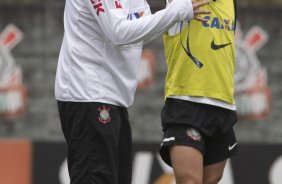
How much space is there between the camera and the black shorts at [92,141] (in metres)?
4.27

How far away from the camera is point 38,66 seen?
1091 centimetres

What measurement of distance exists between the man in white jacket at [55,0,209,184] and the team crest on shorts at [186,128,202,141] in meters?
0.49

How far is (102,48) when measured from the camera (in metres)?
4.33

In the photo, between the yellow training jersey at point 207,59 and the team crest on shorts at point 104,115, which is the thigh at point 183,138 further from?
the team crest on shorts at point 104,115

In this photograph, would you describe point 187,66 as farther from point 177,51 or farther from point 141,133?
point 141,133

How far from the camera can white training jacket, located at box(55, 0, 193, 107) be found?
4.21 m

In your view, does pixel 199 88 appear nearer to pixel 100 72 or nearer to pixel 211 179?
pixel 211 179

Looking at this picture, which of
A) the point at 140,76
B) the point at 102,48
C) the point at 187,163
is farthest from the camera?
the point at 140,76

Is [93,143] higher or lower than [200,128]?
higher

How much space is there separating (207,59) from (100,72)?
0.69 meters

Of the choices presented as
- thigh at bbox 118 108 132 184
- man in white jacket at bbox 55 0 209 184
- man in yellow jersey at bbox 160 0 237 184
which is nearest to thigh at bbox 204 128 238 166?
man in yellow jersey at bbox 160 0 237 184

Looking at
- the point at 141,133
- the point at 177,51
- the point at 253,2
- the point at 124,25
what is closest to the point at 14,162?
the point at 177,51

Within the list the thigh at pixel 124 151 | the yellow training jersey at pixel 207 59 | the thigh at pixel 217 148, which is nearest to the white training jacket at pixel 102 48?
the thigh at pixel 124 151

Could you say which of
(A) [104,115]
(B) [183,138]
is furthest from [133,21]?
(B) [183,138]
